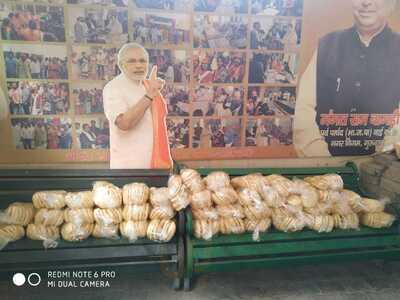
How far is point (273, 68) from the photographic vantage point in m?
2.75

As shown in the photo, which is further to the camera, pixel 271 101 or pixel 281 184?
pixel 271 101

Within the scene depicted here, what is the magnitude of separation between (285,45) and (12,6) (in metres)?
2.25

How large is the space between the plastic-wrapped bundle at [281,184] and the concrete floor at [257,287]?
0.70m

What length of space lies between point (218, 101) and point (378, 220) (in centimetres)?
168

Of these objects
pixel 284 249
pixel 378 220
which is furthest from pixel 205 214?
pixel 378 220

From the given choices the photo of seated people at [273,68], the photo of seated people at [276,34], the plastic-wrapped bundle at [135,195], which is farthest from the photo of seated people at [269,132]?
the plastic-wrapped bundle at [135,195]

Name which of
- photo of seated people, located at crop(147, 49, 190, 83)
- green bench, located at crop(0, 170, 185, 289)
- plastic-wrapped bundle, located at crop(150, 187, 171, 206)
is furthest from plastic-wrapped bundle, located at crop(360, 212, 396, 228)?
photo of seated people, located at crop(147, 49, 190, 83)

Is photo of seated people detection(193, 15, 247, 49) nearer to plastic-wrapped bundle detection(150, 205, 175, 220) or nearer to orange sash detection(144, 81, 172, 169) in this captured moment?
orange sash detection(144, 81, 172, 169)

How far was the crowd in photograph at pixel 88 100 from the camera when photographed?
2.51 metres

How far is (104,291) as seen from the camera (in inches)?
89.5

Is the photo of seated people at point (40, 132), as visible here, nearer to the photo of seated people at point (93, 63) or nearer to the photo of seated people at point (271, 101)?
the photo of seated people at point (93, 63)

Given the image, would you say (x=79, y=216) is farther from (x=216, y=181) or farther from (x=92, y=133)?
(x=216, y=181)

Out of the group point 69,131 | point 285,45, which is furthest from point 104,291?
point 285,45

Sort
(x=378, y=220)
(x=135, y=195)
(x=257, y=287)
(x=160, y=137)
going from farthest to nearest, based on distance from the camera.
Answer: (x=160, y=137), (x=378, y=220), (x=257, y=287), (x=135, y=195)
